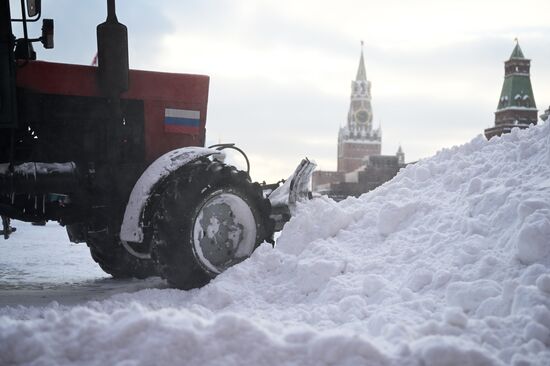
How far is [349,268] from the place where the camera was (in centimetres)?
348

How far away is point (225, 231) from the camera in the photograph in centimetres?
410

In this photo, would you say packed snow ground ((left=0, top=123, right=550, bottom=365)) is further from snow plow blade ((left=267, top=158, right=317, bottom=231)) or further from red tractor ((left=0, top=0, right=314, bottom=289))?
red tractor ((left=0, top=0, right=314, bottom=289))

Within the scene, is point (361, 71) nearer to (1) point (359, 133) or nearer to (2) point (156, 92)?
(1) point (359, 133)

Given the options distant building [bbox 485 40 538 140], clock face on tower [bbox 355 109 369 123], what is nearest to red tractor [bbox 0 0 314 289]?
distant building [bbox 485 40 538 140]

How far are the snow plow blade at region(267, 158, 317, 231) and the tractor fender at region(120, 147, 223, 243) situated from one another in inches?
41.0

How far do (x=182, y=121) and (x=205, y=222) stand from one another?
1.01m

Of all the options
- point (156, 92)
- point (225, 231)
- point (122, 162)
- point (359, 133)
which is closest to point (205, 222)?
point (225, 231)

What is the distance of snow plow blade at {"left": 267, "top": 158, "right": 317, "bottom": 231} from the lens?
4652 millimetres

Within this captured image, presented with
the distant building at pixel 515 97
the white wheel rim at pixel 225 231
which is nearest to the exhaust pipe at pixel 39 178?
the white wheel rim at pixel 225 231

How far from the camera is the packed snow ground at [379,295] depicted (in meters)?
2.08

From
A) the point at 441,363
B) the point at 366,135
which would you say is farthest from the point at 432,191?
the point at 366,135

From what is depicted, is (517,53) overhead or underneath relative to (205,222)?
overhead

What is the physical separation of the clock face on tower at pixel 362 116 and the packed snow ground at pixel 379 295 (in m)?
A: 121

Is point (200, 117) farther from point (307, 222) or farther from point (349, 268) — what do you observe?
point (349, 268)
